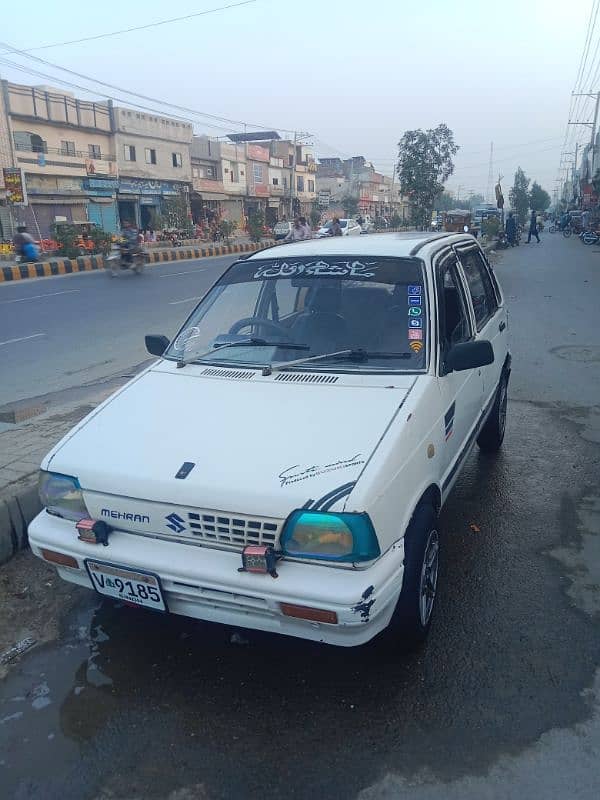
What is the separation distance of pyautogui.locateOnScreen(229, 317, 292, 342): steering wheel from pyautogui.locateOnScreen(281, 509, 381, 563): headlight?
4.73 ft

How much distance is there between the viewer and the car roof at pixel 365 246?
3.74 m

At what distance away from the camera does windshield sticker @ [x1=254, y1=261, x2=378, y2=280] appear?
3.64m

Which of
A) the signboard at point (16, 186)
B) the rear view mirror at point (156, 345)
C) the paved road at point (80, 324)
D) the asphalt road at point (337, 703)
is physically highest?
the signboard at point (16, 186)

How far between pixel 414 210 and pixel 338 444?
136ft

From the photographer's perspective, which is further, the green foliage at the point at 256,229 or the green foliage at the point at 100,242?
the green foliage at the point at 256,229

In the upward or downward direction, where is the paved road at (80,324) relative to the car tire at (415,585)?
downward

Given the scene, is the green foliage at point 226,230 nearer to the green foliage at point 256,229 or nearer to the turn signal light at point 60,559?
the green foliage at point 256,229

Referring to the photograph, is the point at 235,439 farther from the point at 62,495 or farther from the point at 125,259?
the point at 125,259

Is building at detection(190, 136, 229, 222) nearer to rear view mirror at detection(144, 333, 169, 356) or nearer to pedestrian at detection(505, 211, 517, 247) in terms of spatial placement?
pedestrian at detection(505, 211, 517, 247)

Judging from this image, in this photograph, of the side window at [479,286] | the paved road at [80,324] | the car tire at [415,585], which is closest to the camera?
the car tire at [415,585]

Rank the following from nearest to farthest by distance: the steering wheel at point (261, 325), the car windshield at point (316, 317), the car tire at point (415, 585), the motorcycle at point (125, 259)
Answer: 1. the car tire at point (415, 585)
2. the car windshield at point (316, 317)
3. the steering wheel at point (261, 325)
4. the motorcycle at point (125, 259)

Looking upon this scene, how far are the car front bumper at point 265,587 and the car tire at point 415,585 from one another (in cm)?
15

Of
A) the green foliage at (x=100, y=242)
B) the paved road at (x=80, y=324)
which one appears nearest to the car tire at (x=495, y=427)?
the paved road at (x=80, y=324)

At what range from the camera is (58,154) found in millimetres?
37625
